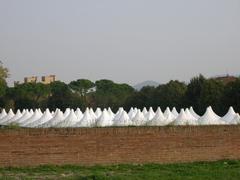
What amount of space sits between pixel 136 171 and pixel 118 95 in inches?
3102

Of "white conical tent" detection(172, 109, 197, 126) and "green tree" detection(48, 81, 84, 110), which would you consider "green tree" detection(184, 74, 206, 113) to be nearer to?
"white conical tent" detection(172, 109, 197, 126)

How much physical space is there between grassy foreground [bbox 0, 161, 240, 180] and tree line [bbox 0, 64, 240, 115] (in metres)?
32.1

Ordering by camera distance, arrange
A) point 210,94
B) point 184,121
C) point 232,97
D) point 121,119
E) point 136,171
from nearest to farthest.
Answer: point 136,171, point 184,121, point 121,119, point 232,97, point 210,94

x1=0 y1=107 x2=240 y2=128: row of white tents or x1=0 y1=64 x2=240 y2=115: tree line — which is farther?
x1=0 y1=64 x2=240 y2=115: tree line

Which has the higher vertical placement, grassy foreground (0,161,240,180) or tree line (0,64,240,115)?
tree line (0,64,240,115)

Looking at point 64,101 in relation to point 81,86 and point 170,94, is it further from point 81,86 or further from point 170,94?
point 170,94

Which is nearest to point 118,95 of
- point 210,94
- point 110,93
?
point 110,93

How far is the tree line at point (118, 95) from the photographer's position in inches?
1908

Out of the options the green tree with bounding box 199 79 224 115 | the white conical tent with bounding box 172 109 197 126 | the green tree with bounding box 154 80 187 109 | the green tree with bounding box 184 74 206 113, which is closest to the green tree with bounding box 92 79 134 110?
the green tree with bounding box 154 80 187 109

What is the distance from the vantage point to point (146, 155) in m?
14.8

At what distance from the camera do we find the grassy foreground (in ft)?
39.1

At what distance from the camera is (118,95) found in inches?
3615

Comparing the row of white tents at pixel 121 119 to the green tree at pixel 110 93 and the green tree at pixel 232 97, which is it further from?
the green tree at pixel 110 93

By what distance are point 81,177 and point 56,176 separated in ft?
2.32
